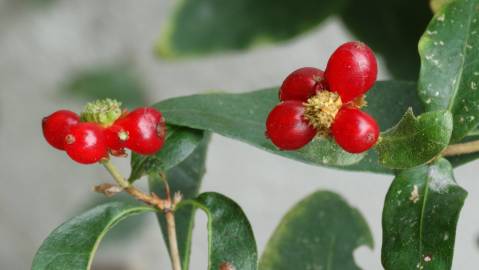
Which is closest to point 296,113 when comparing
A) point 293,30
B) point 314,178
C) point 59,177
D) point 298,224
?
point 298,224

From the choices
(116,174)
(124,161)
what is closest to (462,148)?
(116,174)

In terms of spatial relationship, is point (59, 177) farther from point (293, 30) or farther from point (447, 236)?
point (447, 236)

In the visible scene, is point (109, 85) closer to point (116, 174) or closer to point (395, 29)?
point (395, 29)

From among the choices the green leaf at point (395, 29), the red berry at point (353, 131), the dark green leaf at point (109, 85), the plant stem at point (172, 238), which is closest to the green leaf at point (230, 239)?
the plant stem at point (172, 238)

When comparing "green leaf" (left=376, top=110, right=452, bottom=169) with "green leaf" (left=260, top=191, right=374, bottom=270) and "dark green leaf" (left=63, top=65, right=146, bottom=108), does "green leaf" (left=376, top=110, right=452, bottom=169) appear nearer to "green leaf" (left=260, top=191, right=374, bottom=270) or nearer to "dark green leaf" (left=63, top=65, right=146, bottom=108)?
"green leaf" (left=260, top=191, right=374, bottom=270)

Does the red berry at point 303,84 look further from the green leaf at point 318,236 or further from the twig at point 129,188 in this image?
the green leaf at point 318,236
